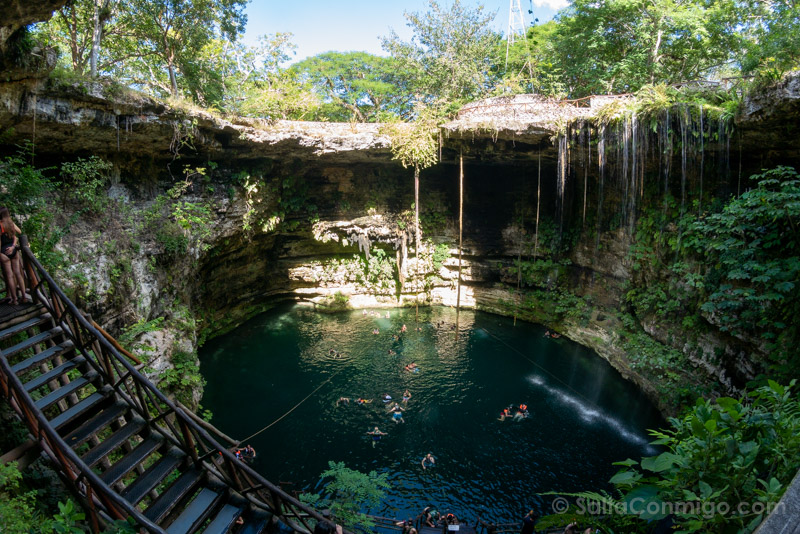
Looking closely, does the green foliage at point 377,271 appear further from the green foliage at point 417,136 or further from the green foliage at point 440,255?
the green foliage at point 417,136

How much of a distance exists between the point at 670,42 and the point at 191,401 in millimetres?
19702

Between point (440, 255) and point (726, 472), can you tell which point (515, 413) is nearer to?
point (440, 255)

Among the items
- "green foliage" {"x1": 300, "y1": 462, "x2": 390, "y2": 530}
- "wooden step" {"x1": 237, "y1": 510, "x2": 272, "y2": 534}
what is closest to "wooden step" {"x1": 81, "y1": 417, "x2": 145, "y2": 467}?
"wooden step" {"x1": 237, "y1": 510, "x2": 272, "y2": 534}

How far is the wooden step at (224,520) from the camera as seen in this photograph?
3539 mm

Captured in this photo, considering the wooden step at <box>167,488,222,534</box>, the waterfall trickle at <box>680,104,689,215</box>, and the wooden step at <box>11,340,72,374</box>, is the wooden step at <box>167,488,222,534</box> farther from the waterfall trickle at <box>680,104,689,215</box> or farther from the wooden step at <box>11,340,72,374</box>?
the waterfall trickle at <box>680,104,689,215</box>

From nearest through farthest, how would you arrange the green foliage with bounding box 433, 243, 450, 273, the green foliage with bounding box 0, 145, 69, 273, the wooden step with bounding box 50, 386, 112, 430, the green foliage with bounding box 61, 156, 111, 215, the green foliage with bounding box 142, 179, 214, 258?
the wooden step with bounding box 50, 386, 112, 430
the green foliage with bounding box 0, 145, 69, 273
the green foliage with bounding box 61, 156, 111, 215
the green foliage with bounding box 142, 179, 214, 258
the green foliage with bounding box 433, 243, 450, 273

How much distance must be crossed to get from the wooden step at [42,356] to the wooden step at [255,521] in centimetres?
255

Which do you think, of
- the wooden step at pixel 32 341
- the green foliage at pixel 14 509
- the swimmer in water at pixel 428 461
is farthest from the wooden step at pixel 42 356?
the swimmer in water at pixel 428 461

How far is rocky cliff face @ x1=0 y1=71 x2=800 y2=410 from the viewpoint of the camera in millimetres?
8352

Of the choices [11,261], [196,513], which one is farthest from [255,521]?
[11,261]

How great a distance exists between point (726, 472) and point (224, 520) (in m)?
4.03

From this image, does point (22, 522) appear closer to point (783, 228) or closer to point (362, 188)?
point (783, 228)

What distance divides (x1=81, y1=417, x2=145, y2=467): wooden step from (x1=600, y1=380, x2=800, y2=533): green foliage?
4125mm

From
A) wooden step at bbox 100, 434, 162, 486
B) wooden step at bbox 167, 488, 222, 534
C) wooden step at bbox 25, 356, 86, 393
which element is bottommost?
→ wooden step at bbox 167, 488, 222, 534
